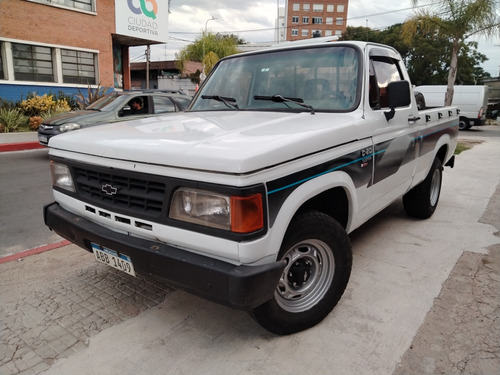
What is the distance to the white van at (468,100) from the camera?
63.0 feet

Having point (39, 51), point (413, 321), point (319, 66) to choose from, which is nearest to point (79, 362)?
point (413, 321)

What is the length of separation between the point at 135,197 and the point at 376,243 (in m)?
2.83

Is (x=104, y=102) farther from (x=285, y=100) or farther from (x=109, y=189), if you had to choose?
(x=109, y=189)

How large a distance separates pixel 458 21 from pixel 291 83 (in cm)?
1192

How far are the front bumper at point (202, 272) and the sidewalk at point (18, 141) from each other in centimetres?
995

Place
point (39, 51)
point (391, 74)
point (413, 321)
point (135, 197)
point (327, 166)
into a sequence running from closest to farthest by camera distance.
Answer: point (135, 197) → point (327, 166) → point (413, 321) → point (391, 74) → point (39, 51)

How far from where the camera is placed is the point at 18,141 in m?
11.2

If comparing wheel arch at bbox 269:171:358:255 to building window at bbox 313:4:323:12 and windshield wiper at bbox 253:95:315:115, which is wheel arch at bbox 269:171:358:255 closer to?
windshield wiper at bbox 253:95:315:115

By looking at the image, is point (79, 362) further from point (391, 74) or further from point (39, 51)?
point (39, 51)

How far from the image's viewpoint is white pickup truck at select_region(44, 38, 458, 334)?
77.3 inches

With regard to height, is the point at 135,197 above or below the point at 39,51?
below

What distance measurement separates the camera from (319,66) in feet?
10.4

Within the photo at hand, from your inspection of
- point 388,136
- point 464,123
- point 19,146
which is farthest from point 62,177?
point 464,123

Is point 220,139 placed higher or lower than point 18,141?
higher
